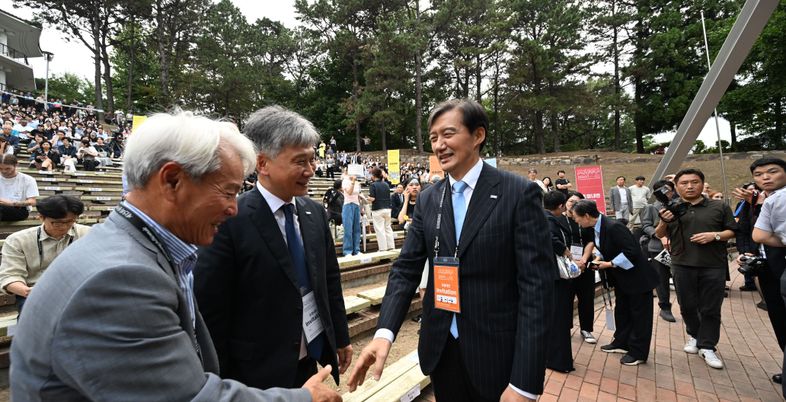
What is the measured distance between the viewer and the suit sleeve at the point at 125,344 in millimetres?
664

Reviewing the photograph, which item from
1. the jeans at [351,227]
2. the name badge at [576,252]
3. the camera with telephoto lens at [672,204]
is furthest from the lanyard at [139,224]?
the jeans at [351,227]

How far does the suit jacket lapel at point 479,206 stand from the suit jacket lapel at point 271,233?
2.55 feet

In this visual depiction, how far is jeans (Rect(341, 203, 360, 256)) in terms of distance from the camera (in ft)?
21.5

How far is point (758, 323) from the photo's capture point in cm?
483

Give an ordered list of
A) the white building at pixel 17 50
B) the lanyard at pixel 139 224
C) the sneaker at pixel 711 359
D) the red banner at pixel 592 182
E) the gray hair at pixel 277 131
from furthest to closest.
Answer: the white building at pixel 17 50 < the red banner at pixel 592 182 < the sneaker at pixel 711 359 < the gray hair at pixel 277 131 < the lanyard at pixel 139 224

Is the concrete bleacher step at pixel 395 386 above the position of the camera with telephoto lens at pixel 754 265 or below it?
below

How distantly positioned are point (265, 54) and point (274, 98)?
206 inches

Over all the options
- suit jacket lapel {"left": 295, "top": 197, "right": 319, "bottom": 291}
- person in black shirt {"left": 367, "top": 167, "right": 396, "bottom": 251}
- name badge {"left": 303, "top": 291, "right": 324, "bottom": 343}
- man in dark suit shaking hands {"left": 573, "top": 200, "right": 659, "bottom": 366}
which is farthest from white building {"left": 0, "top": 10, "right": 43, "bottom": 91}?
man in dark suit shaking hands {"left": 573, "top": 200, "right": 659, "bottom": 366}

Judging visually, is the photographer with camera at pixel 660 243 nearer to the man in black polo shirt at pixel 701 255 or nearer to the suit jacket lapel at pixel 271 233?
the man in black polo shirt at pixel 701 255

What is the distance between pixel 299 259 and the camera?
176 cm

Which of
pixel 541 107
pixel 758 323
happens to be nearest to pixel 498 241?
pixel 758 323

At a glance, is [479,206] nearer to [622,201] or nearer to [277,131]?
[277,131]

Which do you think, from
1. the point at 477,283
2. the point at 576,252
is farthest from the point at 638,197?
the point at 477,283

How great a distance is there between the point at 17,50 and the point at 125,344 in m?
47.7
